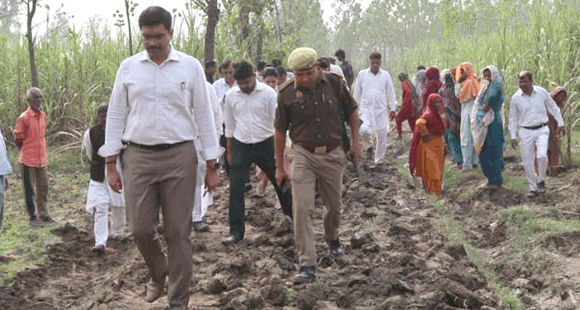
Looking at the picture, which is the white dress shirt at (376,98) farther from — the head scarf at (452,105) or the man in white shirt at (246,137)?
the man in white shirt at (246,137)

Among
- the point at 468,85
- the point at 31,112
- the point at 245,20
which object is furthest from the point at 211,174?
the point at 245,20

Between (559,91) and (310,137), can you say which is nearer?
(310,137)

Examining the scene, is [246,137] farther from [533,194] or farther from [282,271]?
[533,194]

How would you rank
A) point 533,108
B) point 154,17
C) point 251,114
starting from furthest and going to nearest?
point 533,108 → point 251,114 → point 154,17

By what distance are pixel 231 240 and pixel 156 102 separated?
276 centimetres

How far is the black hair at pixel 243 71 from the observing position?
693cm

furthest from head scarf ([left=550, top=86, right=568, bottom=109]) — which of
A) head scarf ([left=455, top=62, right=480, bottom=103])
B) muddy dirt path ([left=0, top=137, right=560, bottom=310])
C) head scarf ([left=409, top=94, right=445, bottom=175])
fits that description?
muddy dirt path ([left=0, top=137, right=560, bottom=310])

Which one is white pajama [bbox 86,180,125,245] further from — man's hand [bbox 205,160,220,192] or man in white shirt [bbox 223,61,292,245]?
man's hand [bbox 205,160,220,192]

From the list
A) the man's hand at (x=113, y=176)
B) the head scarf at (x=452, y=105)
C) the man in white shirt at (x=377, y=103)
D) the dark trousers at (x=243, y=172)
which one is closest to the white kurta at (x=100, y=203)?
the dark trousers at (x=243, y=172)

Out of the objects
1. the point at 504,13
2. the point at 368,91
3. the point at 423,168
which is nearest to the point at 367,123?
the point at 368,91

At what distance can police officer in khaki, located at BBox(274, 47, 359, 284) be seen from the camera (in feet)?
18.1

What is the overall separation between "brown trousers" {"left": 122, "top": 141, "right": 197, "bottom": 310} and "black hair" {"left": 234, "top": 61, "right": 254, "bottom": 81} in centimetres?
261

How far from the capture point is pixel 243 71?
22.7 ft

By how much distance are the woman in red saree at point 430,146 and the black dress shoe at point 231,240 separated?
322 centimetres
